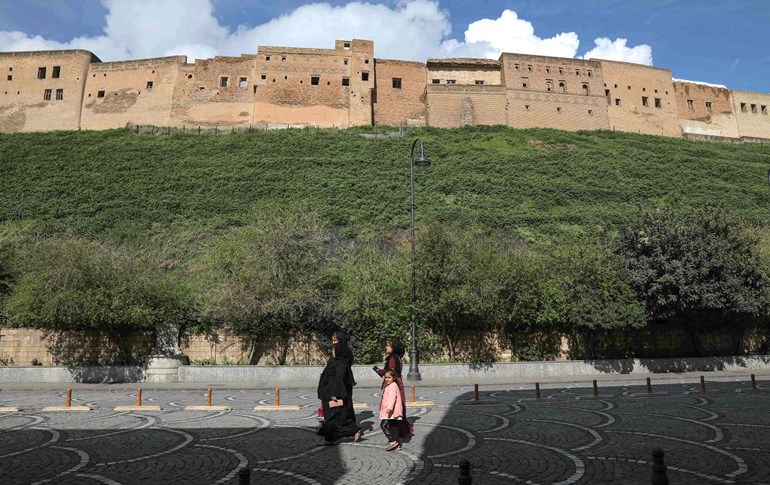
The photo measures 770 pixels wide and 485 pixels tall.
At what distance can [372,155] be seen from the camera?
49125 millimetres

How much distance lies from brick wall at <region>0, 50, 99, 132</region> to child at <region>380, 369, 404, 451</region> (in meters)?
A: 64.6

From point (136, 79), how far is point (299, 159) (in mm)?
27539

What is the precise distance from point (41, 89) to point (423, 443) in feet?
228

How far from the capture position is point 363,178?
4350 cm

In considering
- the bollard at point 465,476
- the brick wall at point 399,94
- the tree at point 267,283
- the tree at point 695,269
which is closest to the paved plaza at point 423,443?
the bollard at point 465,476

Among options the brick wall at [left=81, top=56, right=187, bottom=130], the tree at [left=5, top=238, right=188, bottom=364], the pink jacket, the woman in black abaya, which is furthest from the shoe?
the brick wall at [left=81, top=56, right=187, bottom=130]

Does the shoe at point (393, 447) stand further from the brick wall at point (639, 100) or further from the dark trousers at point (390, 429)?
the brick wall at point (639, 100)

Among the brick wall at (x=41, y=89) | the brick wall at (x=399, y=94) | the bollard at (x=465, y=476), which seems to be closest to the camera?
the bollard at (x=465, y=476)

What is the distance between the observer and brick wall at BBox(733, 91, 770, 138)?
70625 millimetres

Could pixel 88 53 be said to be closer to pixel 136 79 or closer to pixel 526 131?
pixel 136 79

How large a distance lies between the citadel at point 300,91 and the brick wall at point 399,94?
4.8 inches

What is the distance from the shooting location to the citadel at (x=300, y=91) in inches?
2366

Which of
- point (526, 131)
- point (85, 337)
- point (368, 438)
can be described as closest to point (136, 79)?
point (526, 131)

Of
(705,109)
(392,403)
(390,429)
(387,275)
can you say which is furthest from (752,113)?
(390,429)
